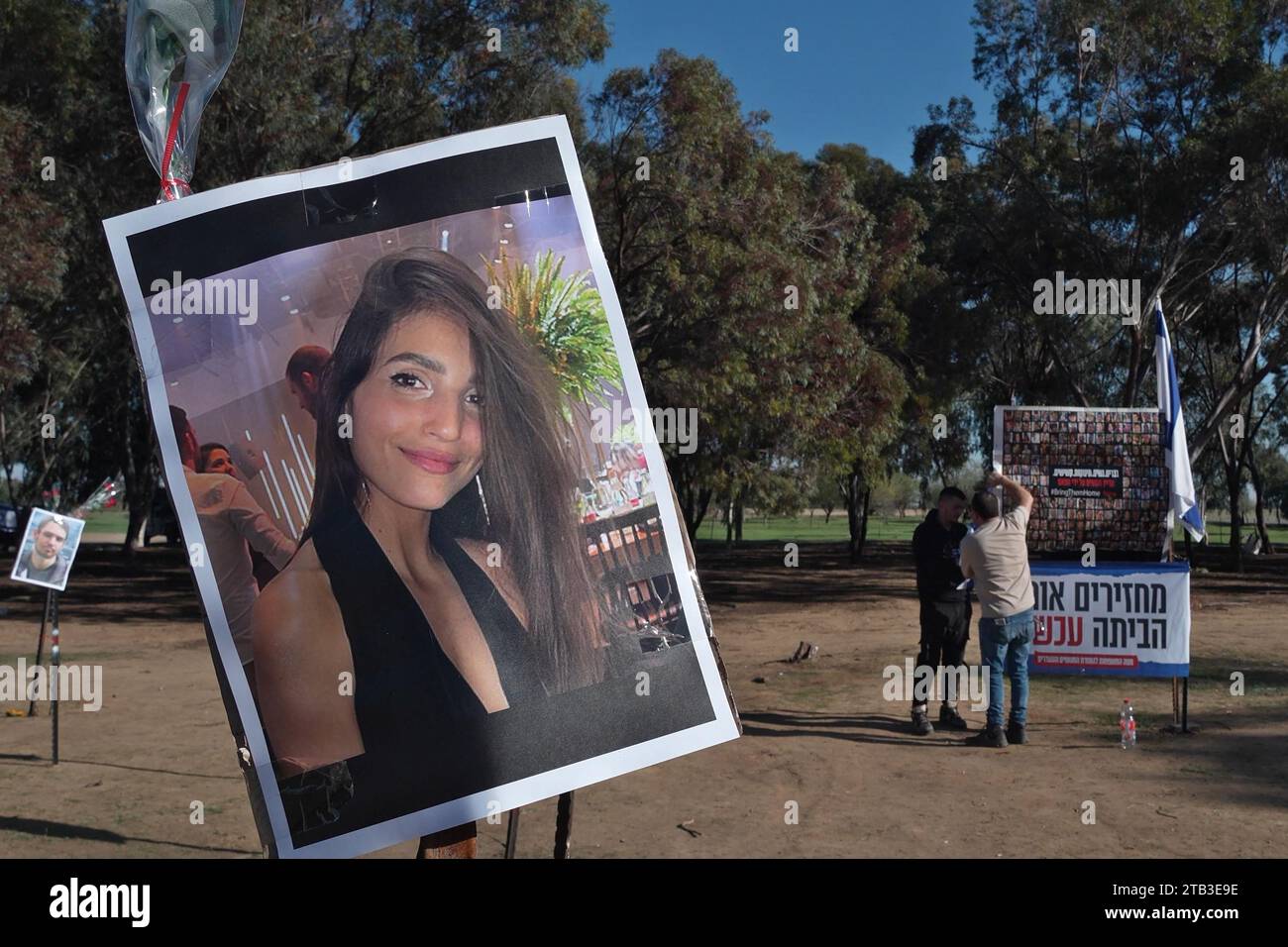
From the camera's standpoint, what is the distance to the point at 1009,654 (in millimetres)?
9477

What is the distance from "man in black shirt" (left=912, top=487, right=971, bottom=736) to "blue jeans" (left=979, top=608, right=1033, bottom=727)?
0.60 metres

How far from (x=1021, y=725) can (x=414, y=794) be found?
8.00 metres

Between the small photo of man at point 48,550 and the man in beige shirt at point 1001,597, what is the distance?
7989mm

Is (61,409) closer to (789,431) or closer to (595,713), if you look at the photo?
(789,431)

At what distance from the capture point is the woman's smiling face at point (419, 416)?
2.79 m

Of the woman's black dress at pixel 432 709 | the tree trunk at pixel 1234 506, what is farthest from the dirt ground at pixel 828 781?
the tree trunk at pixel 1234 506

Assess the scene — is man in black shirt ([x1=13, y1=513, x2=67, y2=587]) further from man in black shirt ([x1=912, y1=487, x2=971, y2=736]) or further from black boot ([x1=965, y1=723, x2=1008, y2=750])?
black boot ([x1=965, y1=723, x2=1008, y2=750])

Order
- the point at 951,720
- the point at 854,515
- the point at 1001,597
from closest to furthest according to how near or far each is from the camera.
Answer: the point at 1001,597, the point at 951,720, the point at 854,515

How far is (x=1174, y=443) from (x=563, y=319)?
926 cm

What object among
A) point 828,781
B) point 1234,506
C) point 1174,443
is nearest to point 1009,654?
point 828,781

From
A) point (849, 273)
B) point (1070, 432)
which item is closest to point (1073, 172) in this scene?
point (849, 273)

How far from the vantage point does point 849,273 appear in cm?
2319

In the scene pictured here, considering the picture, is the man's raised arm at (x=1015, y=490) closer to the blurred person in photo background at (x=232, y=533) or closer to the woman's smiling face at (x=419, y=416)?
the woman's smiling face at (x=419, y=416)

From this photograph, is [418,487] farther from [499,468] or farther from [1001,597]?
[1001,597]
